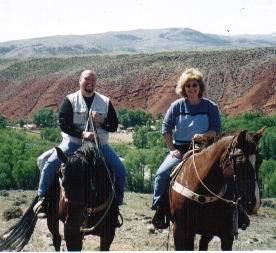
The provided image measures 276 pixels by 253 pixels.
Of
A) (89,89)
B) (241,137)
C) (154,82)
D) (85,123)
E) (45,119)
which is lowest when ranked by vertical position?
(45,119)

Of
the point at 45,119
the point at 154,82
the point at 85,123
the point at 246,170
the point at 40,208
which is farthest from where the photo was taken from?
the point at 154,82

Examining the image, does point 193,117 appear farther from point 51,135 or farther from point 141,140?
point 51,135

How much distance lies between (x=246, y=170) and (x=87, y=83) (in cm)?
207

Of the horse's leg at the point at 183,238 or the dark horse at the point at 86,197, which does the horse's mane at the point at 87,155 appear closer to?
the dark horse at the point at 86,197

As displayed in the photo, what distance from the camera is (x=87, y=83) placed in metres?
5.95

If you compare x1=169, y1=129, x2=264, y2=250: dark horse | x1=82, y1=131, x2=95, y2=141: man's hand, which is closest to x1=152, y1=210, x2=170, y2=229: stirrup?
x1=169, y1=129, x2=264, y2=250: dark horse

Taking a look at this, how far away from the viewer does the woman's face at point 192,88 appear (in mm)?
5844

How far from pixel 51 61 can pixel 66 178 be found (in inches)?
3930

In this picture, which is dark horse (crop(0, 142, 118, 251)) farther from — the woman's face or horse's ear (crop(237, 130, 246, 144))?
horse's ear (crop(237, 130, 246, 144))

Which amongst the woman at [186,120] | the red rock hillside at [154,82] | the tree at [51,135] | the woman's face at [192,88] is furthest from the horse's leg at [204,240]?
the red rock hillside at [154,82]

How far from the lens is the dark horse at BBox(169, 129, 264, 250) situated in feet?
15.8

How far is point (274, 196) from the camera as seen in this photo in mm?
30094

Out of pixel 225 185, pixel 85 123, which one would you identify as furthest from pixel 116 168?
pixel 225 185

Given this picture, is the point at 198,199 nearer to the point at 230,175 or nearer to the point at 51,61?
the point at 230,175
